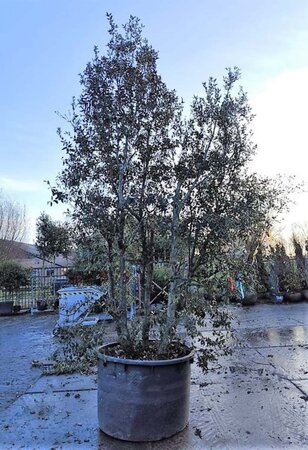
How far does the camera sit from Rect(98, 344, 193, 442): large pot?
9.43ft

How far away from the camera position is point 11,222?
83.5 ft

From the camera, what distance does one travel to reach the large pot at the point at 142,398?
2875 millimetres

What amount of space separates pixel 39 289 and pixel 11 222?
14615 mm

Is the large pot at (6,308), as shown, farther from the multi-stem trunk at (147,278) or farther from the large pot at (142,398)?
the large pot at (142,398)

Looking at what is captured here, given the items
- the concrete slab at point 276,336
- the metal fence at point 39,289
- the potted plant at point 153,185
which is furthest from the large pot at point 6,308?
the potted plant at point 153,185

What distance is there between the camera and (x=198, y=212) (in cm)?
335

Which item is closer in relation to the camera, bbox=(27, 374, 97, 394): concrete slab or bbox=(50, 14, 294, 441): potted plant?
bbox=(50, 14, 294, 441): potted plant

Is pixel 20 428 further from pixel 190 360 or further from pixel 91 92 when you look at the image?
pixel 91 92

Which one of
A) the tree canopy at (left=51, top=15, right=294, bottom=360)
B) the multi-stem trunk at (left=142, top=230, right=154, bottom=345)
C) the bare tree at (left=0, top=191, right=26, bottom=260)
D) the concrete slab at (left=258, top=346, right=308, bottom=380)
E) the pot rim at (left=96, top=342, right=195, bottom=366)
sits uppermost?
the bare tree at (left=0, top=191, right=26, bottom=260)

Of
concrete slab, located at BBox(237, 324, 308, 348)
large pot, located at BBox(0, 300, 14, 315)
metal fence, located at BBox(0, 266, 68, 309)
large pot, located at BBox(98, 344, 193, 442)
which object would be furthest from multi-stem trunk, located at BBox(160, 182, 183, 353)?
large pot, located at BBox(0, 300, 14, 315)

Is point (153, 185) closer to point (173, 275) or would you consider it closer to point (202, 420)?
point (173, 275)

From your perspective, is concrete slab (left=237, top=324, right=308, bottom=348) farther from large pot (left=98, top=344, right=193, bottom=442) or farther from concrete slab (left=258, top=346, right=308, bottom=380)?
large pot (left=98, top=344, right=193, bottom=442)

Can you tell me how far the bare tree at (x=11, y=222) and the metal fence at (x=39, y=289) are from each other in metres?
12.3

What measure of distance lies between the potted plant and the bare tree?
73.1ft
